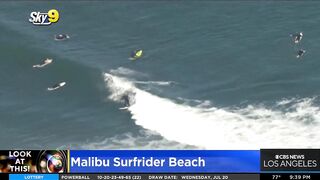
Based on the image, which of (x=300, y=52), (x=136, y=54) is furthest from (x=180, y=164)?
(x=136, y=54)

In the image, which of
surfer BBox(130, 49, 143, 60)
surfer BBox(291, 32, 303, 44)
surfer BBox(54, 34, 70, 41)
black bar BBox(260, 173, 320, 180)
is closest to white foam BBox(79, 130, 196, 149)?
surfer BBox(130, 49, 143, 60)

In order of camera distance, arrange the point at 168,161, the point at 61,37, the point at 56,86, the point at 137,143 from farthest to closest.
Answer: the point at 61,37 → the point at 56,86 → the point at 137,143 → the point at 168,161

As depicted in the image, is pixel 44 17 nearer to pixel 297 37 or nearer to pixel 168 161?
pixel 297 37

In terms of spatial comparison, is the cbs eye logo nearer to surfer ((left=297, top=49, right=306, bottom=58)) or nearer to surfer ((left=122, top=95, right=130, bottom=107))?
Result: surfer ((left=122, top=95, right=130, bottom=107))

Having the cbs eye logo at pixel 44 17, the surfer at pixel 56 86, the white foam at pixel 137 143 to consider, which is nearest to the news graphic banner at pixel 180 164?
the white foam at pixel 137 143

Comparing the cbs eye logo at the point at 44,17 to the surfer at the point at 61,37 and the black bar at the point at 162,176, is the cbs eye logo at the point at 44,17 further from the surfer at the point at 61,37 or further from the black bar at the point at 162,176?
the black bar at the point at 162,176
